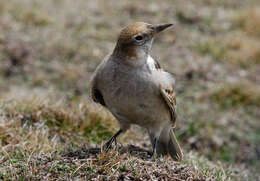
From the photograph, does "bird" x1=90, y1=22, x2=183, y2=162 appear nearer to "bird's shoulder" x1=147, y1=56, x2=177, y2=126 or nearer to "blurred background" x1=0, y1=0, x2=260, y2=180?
"bird's shoulder" x1=147, y1=56, x2=177, y2=126

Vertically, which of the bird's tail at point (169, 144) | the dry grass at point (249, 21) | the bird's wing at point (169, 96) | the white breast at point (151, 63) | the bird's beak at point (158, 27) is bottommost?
the bird's tail at point (169, 144)

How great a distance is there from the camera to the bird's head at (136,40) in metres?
4.51

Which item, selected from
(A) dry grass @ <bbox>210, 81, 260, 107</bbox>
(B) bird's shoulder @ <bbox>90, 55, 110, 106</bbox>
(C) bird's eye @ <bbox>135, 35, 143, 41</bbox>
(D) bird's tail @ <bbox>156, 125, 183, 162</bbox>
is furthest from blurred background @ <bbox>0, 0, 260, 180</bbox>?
(C) bird's eye @ <bbox>135, 35, 143, 41</bbox>

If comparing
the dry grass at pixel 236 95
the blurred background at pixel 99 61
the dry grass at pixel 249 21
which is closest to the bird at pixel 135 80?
the blurred background at pixel 99 61

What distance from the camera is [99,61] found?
8.80m

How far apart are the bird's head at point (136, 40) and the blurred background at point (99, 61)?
1457 millimetres

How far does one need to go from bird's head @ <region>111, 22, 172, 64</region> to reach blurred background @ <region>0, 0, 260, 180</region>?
1.46m

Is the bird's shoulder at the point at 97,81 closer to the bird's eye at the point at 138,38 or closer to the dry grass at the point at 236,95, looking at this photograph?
the bird's eye at the point at 138,38

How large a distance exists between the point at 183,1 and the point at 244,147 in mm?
5929

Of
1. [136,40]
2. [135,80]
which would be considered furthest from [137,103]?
[136,40]

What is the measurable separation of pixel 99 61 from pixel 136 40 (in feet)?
14.2

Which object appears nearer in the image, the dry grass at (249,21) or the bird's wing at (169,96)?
the bird's wing at (169,96)

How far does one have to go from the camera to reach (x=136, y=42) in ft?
14.8

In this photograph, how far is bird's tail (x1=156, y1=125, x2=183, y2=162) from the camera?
5.41 meters
